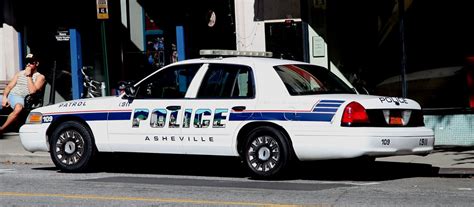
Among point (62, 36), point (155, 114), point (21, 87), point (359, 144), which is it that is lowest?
point (359, 144)

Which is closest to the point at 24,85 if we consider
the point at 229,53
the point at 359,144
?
the point at 229,53

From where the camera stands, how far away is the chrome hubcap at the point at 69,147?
14.2 meters

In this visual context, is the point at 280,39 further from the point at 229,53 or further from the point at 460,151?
the point at 229,53

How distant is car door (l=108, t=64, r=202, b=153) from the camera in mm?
13484

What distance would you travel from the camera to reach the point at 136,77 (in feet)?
70.6

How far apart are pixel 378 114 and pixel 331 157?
771 millimetres

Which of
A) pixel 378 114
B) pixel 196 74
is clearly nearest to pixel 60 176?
pixel 196 74

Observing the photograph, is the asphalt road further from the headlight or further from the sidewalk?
the headlight

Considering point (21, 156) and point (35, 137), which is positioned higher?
point (35, 137)

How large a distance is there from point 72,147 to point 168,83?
65.9 inches

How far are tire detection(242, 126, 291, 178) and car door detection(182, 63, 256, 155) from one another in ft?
0.79

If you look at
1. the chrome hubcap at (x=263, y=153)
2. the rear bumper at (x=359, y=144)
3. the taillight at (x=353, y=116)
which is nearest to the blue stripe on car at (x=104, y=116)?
the chrome hubcap at (x=263, y=153)

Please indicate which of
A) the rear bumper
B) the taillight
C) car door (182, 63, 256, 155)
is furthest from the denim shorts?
the taillight

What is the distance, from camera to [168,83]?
1386 centimetres
